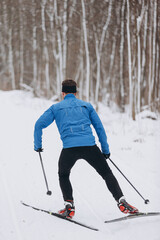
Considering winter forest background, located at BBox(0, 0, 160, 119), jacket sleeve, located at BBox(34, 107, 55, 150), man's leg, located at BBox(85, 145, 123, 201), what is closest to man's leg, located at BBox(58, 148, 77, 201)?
man's leg, located at BBox(85, 145, 123, 201)

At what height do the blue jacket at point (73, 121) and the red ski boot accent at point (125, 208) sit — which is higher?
the blue jacket at point (73, 121)

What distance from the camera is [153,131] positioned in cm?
956

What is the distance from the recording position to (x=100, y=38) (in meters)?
16.4

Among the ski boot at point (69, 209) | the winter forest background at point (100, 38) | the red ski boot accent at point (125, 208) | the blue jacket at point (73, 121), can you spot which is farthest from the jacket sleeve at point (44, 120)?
the winter forest background at point (100, 38)

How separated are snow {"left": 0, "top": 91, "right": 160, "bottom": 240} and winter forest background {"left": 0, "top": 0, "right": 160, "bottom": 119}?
388 centimetres

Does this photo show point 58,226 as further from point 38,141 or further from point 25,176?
point 25,176

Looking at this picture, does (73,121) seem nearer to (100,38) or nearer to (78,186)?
(78,186)

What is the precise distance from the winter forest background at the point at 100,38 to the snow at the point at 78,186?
388cm

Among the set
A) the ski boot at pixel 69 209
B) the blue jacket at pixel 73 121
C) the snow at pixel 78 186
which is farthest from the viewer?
the ski boot at pixel 69 209

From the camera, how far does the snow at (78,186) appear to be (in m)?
3.35

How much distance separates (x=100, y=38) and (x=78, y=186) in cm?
1293

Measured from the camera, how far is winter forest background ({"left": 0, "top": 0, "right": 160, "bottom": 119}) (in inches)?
493

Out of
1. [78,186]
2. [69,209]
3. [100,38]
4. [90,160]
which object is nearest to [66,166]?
[90,160]

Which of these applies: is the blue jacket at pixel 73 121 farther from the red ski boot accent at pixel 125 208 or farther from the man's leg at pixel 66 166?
the red ski boot accent at pixel 125 208
